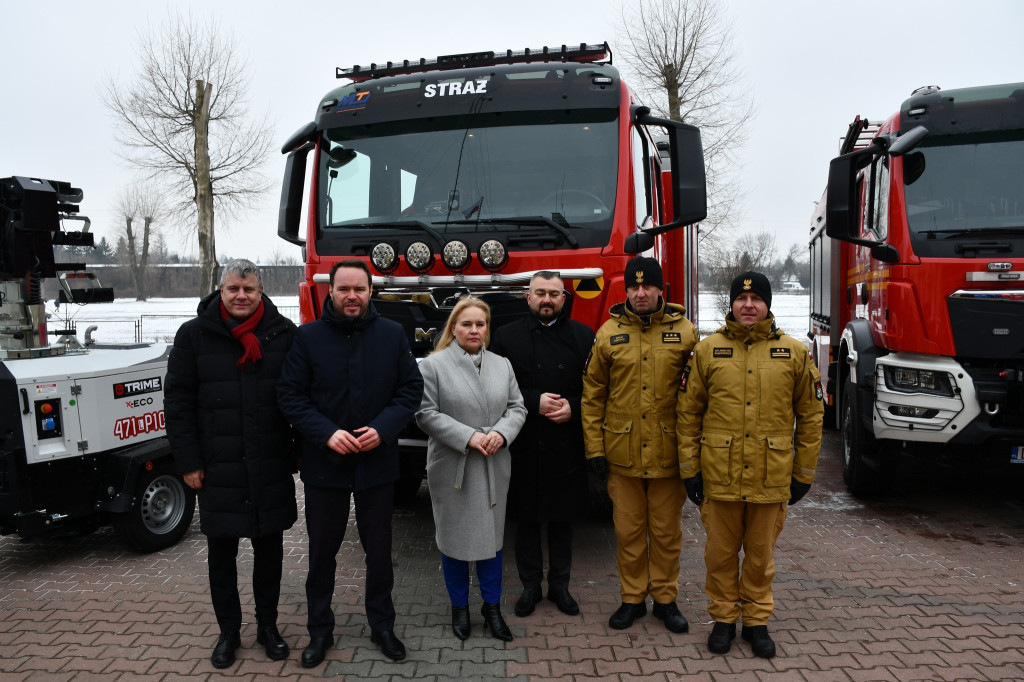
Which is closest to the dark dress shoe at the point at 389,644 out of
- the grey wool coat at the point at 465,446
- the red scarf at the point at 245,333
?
the grey wool coat at the point at 465,446

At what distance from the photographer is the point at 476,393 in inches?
146

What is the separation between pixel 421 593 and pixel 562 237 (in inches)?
90.6

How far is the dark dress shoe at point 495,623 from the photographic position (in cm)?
367

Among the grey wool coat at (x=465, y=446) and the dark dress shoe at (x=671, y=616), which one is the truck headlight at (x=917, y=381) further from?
the grey wool coat at (x=465, y=446)

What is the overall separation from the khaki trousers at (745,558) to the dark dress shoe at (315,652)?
1907 millimetres

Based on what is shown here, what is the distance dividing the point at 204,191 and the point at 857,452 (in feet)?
54.3

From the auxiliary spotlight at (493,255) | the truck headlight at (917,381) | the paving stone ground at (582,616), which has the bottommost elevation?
the paving stone ground at (582,616)

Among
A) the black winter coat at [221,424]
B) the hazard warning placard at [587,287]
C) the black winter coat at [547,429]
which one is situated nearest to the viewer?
the black winter coat at [221,424]

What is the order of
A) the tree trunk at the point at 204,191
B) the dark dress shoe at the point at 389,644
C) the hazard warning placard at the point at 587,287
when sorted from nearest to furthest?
1. the dark dress shoe at the point at 389,644
2. the hazard warning placard at the point at 587,287
3. the tree trunk at the point at 204,191

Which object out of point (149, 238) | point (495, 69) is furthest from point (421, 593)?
point (149, 238)

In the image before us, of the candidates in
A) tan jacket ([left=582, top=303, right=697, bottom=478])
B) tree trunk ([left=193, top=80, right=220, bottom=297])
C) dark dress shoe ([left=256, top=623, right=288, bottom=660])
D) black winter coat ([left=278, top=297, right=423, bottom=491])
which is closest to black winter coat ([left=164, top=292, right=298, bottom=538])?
black winter coat ([left=278, top=297, right=423, bottom=491])

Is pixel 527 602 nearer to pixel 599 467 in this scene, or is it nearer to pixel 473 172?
pixel 599 467

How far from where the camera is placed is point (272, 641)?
11.7 ft

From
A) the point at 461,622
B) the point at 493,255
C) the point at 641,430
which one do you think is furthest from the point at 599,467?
the point at 493,255
